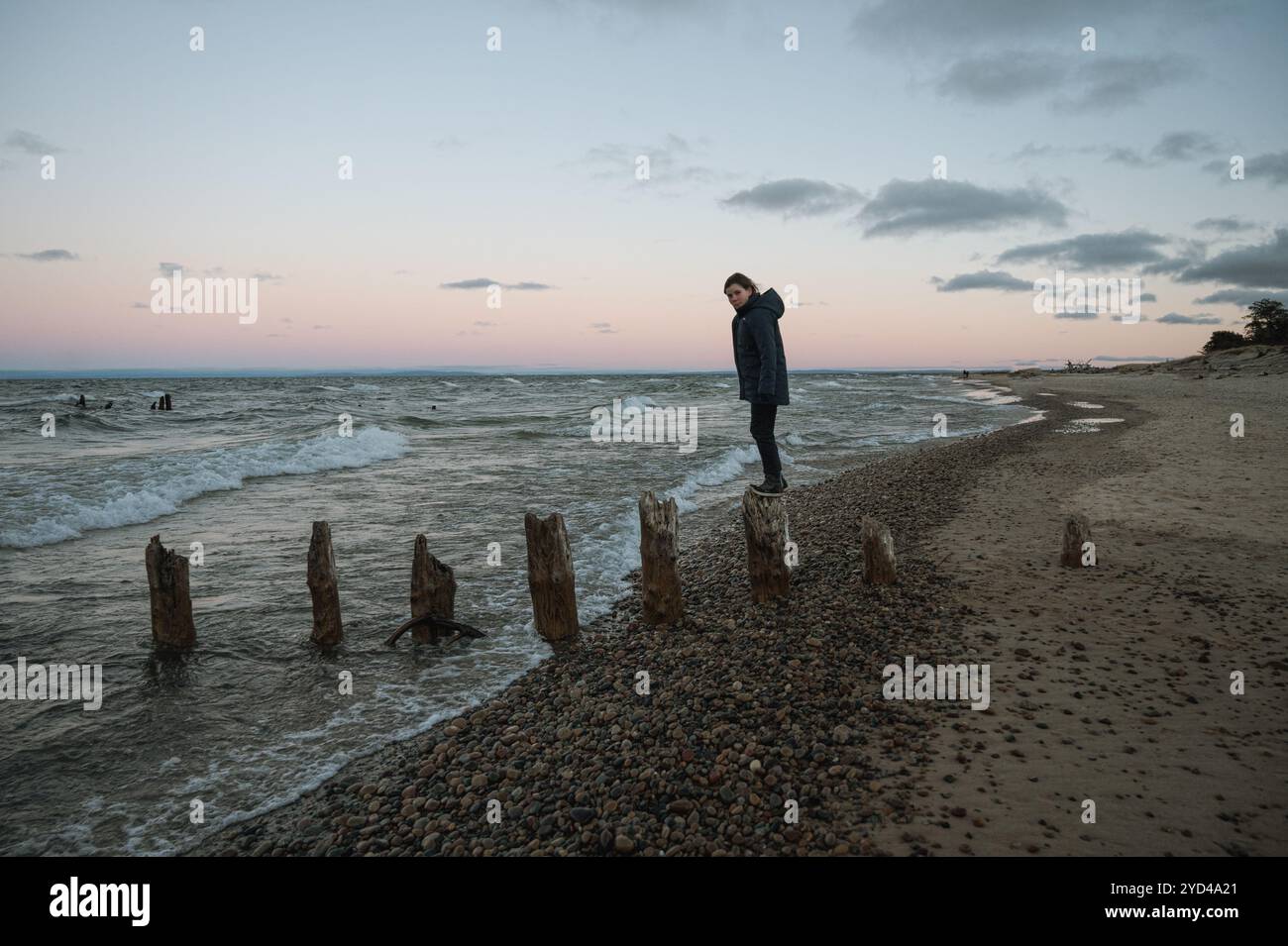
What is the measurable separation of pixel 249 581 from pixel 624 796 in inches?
342

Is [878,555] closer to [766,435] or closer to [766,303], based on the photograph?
[766,435]

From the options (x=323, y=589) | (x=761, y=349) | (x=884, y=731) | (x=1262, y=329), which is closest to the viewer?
(x=884, y=731)

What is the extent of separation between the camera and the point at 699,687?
646 centimetres

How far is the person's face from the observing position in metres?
9.40

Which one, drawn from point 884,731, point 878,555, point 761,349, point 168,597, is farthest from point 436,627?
point 878,555

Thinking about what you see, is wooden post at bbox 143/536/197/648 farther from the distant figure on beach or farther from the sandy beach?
the distant figure on beach

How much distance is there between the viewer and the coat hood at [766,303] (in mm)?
9328

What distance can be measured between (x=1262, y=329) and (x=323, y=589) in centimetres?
11471

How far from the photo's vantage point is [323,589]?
8242 mm

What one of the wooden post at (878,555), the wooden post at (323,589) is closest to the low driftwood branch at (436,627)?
the wooden post at (323,589)
